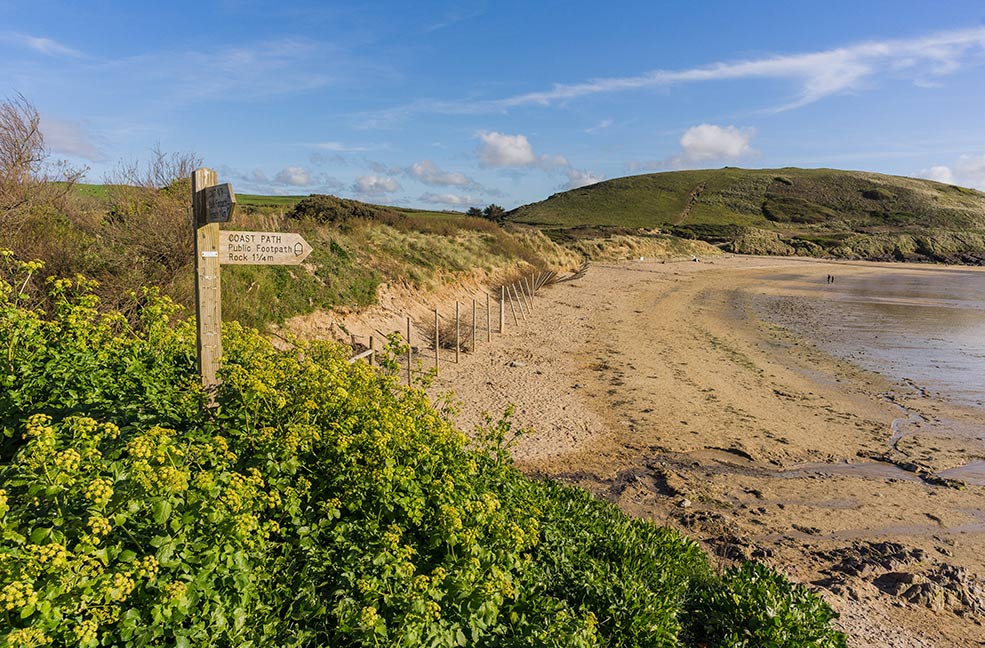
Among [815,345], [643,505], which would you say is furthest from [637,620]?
[815,345]

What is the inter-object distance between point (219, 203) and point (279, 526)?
109 inches

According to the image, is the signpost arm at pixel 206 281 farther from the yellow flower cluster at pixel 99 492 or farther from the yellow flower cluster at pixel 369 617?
the yellow flower cluster at pixel 369 617

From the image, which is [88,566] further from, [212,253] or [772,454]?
[772,454]

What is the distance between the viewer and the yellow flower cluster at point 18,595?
2301 millimetres

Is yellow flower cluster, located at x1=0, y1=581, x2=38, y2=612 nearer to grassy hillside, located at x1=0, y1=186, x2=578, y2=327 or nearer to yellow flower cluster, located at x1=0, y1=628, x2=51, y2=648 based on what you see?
yellow flower cluster, located at x1=0, y1=628, x2=51, y2=648

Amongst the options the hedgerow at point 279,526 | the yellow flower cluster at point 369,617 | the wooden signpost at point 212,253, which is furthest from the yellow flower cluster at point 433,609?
the wooden signpost at point 212,253

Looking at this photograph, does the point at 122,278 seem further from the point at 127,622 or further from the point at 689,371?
the point at 689,371

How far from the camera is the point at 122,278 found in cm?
1116

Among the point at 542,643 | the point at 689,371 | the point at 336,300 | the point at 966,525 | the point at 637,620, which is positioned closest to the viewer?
the point at 542,643

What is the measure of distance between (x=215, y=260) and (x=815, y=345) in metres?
20.2

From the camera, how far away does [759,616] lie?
15.7 ft

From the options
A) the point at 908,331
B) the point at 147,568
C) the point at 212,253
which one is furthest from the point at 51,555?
the point at 908,331

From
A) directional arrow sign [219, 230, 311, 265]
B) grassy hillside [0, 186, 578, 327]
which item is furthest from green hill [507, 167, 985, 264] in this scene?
directional arrow sign [219, 230, 311, 265]

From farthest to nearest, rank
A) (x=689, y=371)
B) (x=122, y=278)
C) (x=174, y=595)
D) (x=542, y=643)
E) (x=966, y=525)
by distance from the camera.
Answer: (x=689, y=371)
(x=122, y=278)
(x=966, y=525)
(x=542, y=643)
(x=174, y=595)
